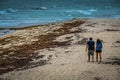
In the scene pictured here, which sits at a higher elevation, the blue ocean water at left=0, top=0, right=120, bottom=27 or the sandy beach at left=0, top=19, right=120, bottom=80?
the blue ocean water at left=0, top=0, right=120, bottom=27

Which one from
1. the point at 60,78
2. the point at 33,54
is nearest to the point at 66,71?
the point at 60,78

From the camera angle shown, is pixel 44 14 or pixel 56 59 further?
pixel 44 14

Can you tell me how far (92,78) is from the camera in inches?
714

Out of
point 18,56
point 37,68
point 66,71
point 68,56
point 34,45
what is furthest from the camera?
point 34,45

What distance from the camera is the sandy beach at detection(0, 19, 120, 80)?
63.7ft

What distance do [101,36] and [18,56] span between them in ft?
37.9

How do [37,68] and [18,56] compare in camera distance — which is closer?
[37,68]

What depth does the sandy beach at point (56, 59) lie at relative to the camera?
1941 centimetres

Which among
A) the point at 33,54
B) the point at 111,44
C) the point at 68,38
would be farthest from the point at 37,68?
the point at 68,38

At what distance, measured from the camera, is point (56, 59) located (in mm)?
24734

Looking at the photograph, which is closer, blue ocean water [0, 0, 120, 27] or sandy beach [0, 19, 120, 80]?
sandy beach [0, 19, 120, 80]

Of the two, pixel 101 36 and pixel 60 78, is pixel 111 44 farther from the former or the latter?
pixel 60 78

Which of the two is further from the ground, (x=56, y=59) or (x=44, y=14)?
(x=44, y=14)

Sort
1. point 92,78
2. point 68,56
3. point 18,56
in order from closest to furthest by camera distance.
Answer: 1. point 92,78
2. point 68,56
3. point 18,56
